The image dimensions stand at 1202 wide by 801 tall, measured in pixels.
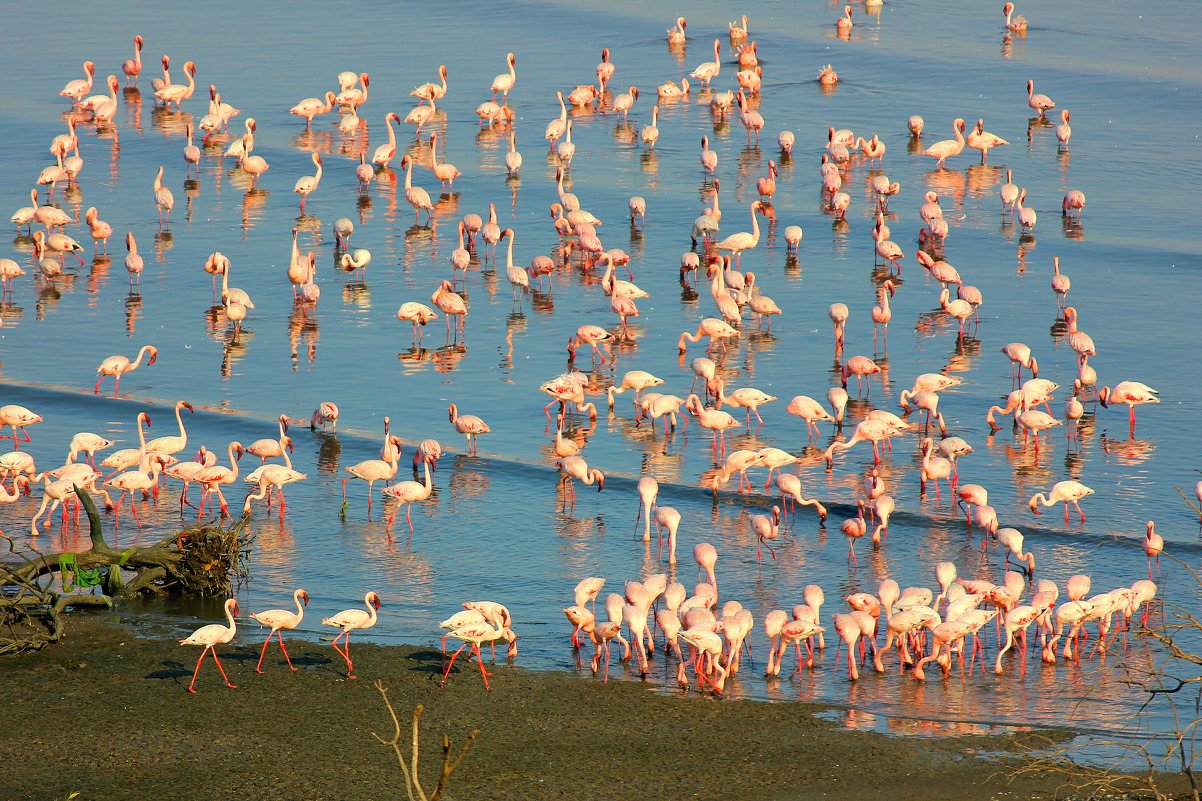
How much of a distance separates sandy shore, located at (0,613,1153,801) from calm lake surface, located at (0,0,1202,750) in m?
0.75

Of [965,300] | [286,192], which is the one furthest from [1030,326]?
[286,192]

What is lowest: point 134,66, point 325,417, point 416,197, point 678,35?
point 325,417

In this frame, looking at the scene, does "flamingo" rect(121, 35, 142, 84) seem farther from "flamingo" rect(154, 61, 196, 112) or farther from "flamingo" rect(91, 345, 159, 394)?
"flamingo" rect(91, 345, 159, 394)

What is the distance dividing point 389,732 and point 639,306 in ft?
45.3

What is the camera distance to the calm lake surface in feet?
51.0

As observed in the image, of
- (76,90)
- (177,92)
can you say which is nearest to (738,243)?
(177,92)

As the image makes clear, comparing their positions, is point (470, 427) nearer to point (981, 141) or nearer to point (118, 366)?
point (118, 366)

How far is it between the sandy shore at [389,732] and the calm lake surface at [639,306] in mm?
748

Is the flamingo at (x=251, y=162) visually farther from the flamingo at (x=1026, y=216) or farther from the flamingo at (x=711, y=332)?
the flamingo at (x=1026, y=216)

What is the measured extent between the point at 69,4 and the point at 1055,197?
32836 mm

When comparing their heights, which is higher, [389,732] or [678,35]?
[678,35]

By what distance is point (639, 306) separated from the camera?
24.5 metres

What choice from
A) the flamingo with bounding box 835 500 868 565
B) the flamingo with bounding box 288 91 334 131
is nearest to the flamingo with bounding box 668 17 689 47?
the flamingo with bounding box 288 91 334 131

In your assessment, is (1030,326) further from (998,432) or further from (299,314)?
(299,314)
